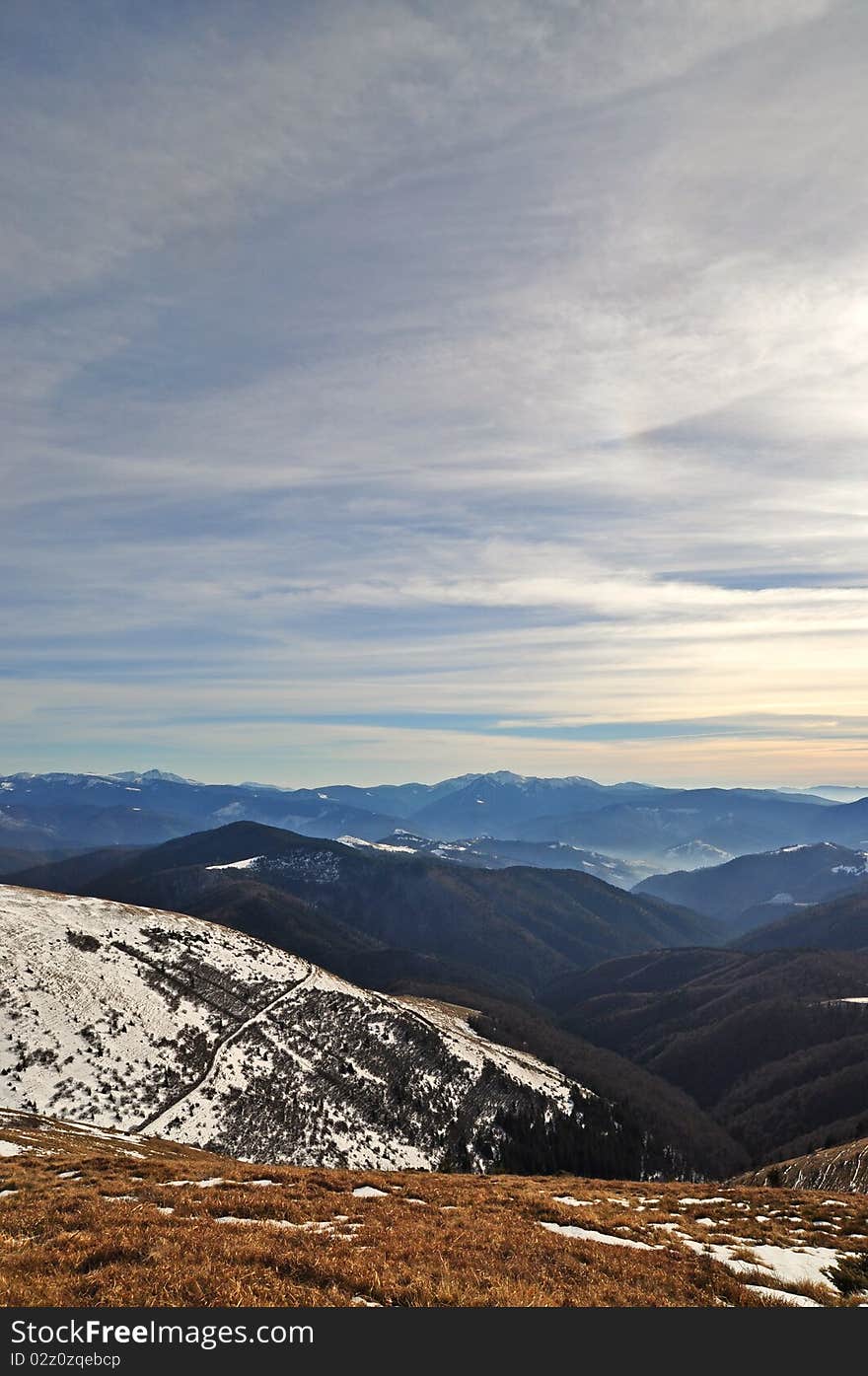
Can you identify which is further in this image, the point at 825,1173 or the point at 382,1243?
the point at 825,1173

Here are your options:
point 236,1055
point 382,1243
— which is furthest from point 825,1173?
A: point 382,1243

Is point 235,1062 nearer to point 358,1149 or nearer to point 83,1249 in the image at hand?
point 358,1149

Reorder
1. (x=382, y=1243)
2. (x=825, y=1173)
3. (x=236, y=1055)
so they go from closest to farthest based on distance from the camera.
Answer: (x=382, y=1243), (x=825, y=1173), (x=236, y=1055)

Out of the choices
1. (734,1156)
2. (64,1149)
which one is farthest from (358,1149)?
(734,1156)

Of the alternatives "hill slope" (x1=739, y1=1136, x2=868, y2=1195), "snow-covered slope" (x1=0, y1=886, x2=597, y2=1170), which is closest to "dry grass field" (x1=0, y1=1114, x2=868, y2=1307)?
"hill slope" (x1=739, y1=1136, x2=868, y2=1195)

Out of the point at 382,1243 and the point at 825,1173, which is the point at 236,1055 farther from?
the point at 382,1243
